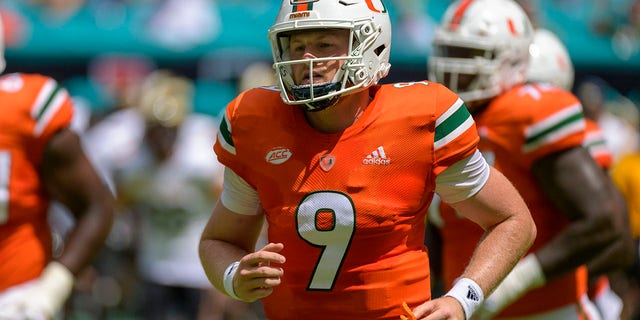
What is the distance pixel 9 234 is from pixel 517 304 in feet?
5.95

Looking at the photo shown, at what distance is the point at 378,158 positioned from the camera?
3.20 meters

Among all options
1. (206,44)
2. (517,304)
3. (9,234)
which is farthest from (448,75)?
(206,44)

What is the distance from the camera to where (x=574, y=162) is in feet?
13.6

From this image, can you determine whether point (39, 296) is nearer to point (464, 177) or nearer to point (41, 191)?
→ point (41, 191)

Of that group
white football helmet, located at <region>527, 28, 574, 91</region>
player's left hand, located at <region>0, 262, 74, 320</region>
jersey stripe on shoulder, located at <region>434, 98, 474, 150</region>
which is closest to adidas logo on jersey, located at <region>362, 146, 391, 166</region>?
jersey stripe on shoulder, located at <region>434, 98, 474, 150</region>

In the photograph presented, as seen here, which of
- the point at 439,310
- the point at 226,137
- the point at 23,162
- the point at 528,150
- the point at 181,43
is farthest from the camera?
the point at 181,43

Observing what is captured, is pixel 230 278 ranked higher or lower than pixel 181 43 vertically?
higher

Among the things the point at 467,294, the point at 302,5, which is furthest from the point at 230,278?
the point at 302,5

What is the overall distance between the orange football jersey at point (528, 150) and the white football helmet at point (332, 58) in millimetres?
974

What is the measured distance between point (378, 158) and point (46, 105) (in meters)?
1.61

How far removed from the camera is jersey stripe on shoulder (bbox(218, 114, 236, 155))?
3.34 m

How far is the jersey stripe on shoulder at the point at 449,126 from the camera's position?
3211 millimetres

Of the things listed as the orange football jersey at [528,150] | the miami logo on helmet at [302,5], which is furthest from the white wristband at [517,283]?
the miami logo on helmet at [302,5]

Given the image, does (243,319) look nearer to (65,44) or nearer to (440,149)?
(65,44)
